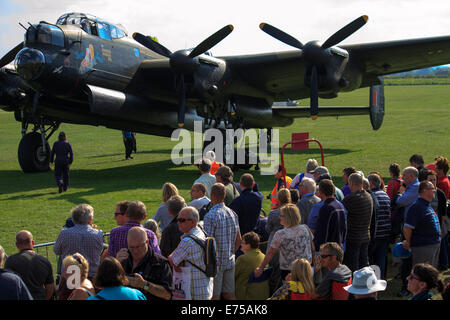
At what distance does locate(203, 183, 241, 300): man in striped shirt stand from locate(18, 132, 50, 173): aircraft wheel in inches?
550

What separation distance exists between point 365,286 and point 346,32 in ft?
42.4

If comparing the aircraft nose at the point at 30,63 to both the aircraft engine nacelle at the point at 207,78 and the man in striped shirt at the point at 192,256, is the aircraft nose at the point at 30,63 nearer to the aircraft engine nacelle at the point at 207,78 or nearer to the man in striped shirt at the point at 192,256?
the aircraft engine nacelle at the point at 207,78

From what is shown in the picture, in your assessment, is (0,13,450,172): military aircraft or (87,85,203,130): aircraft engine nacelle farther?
(87,85,203,130): aircraft engine nacelle

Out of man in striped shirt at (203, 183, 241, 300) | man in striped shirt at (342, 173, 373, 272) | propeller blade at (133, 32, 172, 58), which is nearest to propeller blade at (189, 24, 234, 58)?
propeller blade at (133, 32, 172, 58)

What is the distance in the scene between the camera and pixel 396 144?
81.7 ft

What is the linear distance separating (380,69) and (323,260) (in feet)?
46.7

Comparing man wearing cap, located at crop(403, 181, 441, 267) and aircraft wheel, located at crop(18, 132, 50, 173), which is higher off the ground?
aircraft wheel, located at crop(18, 132, 50, 173)

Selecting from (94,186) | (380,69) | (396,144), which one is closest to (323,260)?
(94,186)

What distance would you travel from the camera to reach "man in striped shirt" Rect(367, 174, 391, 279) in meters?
7.77

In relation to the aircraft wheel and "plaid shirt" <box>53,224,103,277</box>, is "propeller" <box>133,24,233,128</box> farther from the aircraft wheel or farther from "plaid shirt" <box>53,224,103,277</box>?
"plaid shirt" <box>53,224,103,277</box>

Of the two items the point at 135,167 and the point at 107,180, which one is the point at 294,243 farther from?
the point at 135,167

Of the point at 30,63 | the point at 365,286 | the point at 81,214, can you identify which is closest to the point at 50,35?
the point at 30,63

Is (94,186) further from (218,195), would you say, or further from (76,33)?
(218,195)

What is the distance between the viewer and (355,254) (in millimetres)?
7324
